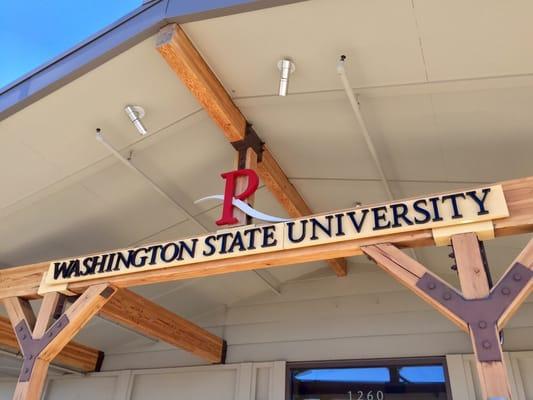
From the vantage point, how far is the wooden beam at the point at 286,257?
2451 mm

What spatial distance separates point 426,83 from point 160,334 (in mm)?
3096

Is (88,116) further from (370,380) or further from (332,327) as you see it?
(370,380)

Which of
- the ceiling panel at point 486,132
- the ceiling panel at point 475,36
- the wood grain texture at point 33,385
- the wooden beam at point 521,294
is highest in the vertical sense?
the ceiling panel at point 475,36

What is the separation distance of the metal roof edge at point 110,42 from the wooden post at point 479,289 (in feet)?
5.00

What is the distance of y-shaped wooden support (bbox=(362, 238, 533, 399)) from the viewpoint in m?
2.07

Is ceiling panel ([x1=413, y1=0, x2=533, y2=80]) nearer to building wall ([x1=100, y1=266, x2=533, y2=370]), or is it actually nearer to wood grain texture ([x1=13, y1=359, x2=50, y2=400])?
building wall ([x1=100, y1=266, x2=533, y2=370])

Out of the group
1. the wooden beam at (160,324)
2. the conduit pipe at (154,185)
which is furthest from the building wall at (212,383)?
the conduit pipe at (154,185)

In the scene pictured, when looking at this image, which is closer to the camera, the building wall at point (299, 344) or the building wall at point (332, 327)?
the building wall at point (299, 344)

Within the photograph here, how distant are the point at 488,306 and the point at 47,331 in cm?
261

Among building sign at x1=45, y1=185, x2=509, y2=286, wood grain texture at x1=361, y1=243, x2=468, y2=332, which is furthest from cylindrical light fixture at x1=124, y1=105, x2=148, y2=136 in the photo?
wood grain texture at x1=361, y1=243, x2=468, y2=332

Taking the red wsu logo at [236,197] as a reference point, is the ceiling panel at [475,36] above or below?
above

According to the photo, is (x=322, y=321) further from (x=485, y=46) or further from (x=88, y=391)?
(x=485, y=46)

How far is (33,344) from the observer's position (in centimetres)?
325

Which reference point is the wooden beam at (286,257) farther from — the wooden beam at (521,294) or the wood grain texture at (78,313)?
the wooden beam at (521,294)
